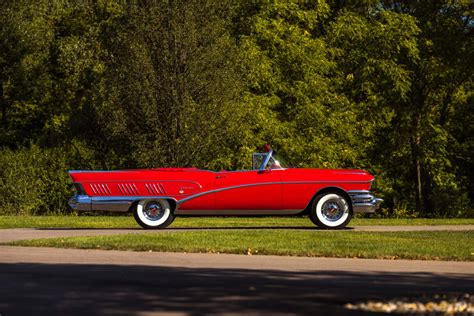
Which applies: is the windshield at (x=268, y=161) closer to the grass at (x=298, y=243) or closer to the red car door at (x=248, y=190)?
the red car door at (x=248, y=190)

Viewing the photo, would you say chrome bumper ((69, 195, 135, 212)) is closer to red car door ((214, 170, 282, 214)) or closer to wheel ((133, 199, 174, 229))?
wheel ((133, 199, 174, 229))

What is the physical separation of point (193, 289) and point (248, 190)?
10034mm

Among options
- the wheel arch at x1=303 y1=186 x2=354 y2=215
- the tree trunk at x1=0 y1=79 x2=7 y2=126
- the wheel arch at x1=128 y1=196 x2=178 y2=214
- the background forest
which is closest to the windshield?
the wheel arch at x1=303 y1=186 x2=354 y2=215

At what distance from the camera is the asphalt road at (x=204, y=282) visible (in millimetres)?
8359

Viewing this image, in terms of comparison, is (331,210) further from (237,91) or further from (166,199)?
(237,91)

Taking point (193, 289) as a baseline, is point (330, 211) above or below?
above

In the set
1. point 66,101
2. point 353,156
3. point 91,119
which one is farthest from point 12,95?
point 353,156

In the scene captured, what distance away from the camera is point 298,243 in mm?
15242

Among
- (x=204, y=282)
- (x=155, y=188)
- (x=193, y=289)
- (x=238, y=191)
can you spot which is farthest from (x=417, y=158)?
(x=193, y=289)

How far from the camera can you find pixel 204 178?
19.5m

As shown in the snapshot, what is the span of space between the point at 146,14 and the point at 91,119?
7629mm

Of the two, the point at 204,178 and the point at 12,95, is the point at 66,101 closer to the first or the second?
the point at 12,95

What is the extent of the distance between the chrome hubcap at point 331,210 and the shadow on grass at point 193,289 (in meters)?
8.32

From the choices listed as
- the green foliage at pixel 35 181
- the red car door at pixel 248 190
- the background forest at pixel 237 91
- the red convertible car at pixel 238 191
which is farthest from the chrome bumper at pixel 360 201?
the green foliage at pixel 35 181
